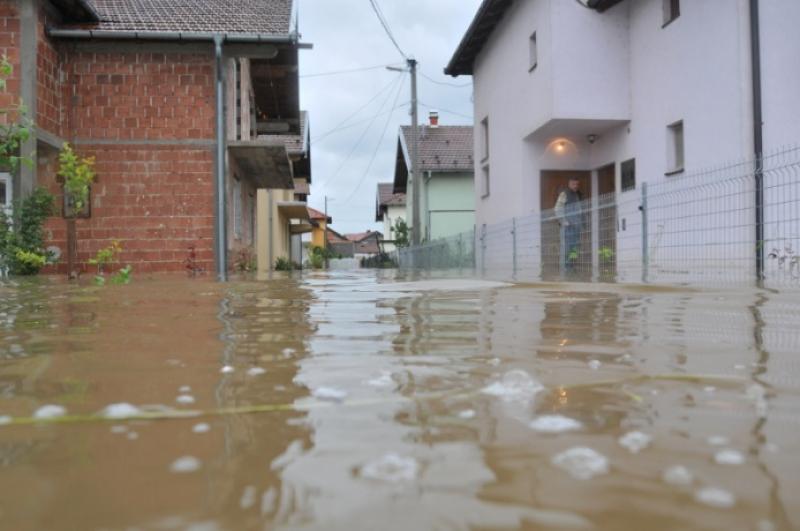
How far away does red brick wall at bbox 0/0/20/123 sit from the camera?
7551 millimetres

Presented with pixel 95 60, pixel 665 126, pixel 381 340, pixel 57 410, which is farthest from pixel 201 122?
pixel 57 410

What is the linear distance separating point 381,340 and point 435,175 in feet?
70.2

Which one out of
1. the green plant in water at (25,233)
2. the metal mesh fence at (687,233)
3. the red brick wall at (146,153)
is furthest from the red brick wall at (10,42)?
the metal mesh fence at (687,233)

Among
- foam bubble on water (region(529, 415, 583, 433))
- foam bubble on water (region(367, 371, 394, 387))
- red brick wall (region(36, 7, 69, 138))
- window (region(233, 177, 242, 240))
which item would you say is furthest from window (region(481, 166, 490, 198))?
foam bubble on water (region(529, 415, 583, 433))

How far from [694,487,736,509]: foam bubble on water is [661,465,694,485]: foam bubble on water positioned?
0.02 metres

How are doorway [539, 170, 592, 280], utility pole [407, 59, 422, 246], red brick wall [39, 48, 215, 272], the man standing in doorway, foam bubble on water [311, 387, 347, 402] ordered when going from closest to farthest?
foam bubble on water [311, 387, 347, 402] → red brick wall [39, 48, 215, 272] → doorway [539, 170, 592, 280] → the man standing in doorway → utility pole [407, 59, 422, 246]

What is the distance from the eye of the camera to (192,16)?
30.1ft

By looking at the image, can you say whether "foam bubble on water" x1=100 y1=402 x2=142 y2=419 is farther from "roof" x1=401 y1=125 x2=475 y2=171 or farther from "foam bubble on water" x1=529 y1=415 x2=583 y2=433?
"roof" x1=401 y1=125 x2=475 y2=171

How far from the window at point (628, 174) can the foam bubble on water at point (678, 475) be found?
1017 centimetres

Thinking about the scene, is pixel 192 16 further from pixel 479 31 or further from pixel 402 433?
pixel 402 433

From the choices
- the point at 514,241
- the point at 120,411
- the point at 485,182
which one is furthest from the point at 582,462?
the point at 485,182

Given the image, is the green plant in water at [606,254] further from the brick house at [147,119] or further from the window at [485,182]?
the window at [485,182]

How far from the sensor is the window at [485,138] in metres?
15.2

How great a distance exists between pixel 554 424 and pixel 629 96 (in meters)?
10.5
